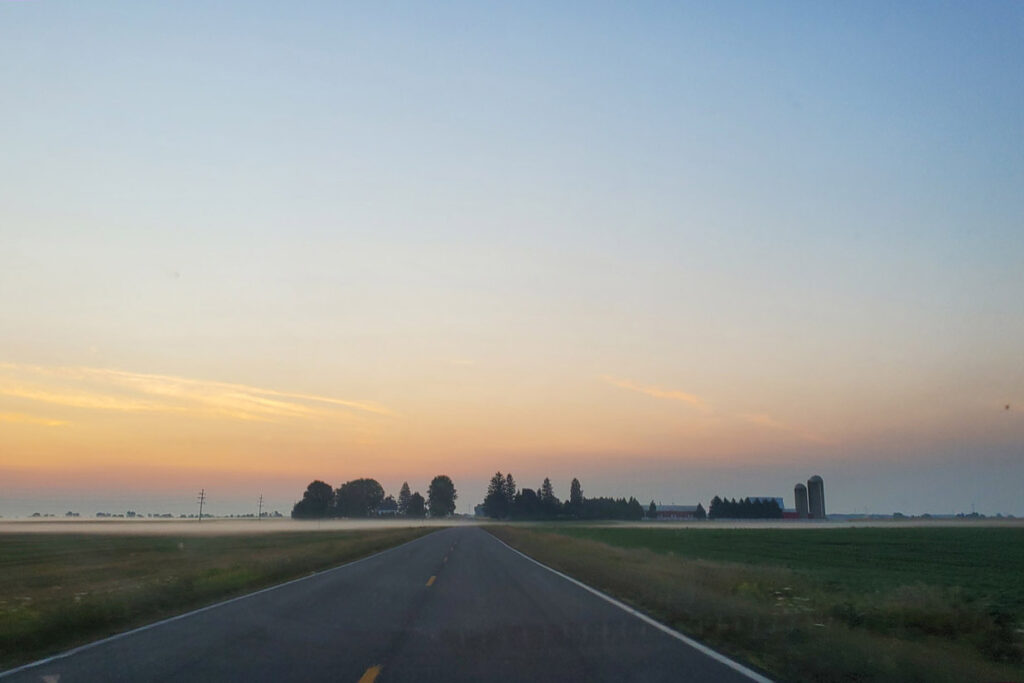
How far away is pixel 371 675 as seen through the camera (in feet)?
26.1

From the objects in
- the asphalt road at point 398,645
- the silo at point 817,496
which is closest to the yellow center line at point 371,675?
the asphalt road at point 398,645

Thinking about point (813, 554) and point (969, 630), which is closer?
point (969, 630)

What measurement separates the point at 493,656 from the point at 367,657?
1623mm

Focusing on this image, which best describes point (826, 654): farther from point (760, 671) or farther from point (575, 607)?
point (575, 607)

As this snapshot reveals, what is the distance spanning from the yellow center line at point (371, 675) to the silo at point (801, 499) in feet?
599

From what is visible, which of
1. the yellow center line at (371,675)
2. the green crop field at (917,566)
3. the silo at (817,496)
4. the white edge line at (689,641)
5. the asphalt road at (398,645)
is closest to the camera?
the yellow center line at (371,675)

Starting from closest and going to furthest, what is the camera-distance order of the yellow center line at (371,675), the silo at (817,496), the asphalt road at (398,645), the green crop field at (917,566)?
the yellow center line at (371,675), the asphalt road at (398,645), the green crop field at (917,566), the silo at (817,496)

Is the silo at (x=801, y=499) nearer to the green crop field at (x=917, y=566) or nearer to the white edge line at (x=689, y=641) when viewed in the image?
the green crop field at (x=917, y=566)

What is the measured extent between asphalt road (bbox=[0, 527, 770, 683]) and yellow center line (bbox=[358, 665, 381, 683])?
1 centimetres

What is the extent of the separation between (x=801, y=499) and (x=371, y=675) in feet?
604

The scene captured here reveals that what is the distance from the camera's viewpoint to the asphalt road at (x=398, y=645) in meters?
8.14

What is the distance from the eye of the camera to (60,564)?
3909cm

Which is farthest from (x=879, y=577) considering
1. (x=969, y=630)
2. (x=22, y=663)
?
(x=22, y=663)

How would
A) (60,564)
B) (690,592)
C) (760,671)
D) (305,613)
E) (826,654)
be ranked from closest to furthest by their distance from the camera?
(760,671)
(826,654)
(305,613)
(690,592)
(60,564)
